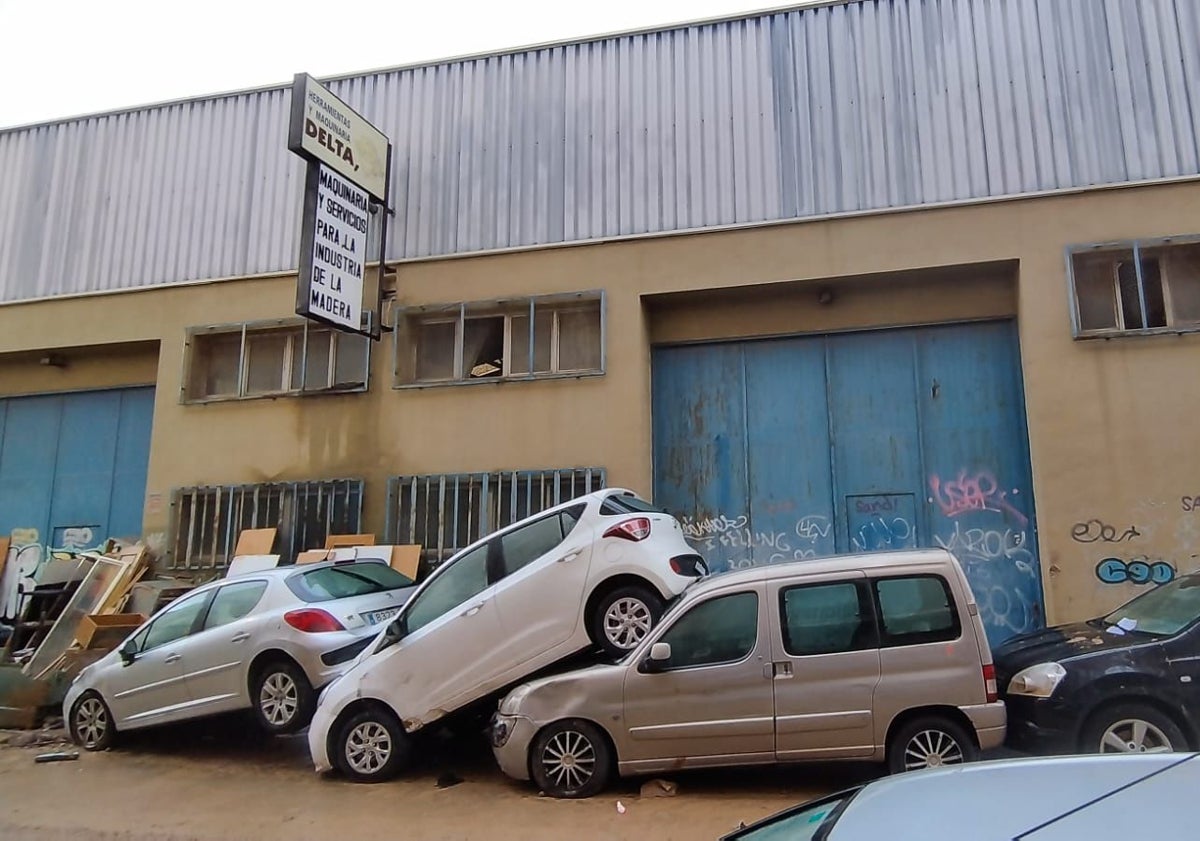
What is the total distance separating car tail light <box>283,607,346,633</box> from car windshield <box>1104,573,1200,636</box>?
6.83m

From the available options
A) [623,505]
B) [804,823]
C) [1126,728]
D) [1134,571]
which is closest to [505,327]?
[623,505]

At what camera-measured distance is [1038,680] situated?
20.5 ft

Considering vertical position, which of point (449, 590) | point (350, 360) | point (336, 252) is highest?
point (336, 252)

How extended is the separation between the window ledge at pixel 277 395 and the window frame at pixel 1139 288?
9.44 meters

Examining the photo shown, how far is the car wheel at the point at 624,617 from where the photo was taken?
709 cm

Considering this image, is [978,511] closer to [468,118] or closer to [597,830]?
[597,830]

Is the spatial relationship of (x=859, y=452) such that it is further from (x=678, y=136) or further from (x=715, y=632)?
(x=715, y=632)

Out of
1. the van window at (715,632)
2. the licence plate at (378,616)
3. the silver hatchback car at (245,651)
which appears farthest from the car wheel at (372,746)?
the van window at (715,632)

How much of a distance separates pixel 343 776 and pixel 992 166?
1024 cm

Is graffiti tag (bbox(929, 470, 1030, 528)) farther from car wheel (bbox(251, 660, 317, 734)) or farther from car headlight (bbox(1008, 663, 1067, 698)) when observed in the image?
car wheel (bbox(251, 660, 317, 734))

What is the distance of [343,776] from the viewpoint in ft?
25.2

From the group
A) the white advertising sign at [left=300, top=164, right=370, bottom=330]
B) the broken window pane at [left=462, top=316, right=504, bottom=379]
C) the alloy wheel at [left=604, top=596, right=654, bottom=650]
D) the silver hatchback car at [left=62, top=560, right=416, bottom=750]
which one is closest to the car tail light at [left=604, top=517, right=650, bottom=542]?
the alloy wheel at [left=604, top=596, right=654, bottom=650]

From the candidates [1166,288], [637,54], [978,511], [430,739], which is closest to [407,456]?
[430,739]

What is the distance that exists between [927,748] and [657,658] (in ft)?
6.50
